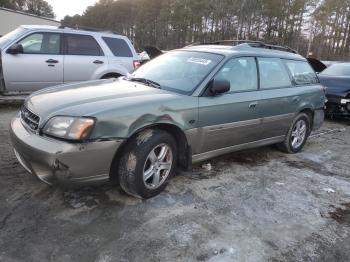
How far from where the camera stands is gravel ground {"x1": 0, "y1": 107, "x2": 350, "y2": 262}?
2.84 metres

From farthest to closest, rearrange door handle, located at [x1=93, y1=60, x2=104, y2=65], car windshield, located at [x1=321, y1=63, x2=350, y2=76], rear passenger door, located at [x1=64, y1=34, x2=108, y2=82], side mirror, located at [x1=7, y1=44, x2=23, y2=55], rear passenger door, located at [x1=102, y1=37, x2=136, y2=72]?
1. car windshield, located at [x1=321, y1=63, x2=350, y2=76]
2. rear passenger door, located at [x1=102, y1=37, x2=136, y2=72]
3. door handle, located at [x1=93, y1=60, x2=104, y2=65]
4. rear passenger door, located at [x1=64, y1=34, x2=108, y2=82]
5. side mirror, located at [x1=7, y1=44, x2=23, y2=55]

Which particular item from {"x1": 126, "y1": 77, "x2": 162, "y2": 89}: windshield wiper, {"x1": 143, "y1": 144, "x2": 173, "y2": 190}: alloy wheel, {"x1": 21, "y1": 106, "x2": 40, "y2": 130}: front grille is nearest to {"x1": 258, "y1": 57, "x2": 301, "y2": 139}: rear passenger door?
{"x1": 126, "y1": 77, "x2": 162, "y2": 89}: windshield wiper

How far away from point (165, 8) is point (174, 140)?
52753mm

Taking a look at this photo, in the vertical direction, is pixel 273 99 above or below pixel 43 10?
below

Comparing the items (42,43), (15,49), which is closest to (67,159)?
(15,49)

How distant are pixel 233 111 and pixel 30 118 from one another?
7.43 feet

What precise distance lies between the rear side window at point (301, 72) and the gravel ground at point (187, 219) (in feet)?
5.36

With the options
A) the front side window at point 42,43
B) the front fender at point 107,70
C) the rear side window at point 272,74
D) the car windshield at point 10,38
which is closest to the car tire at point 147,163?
the rear side window at point 272,74

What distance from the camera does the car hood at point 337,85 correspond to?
28.9ft

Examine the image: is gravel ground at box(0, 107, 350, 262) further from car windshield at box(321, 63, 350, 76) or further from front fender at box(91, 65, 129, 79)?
car windshield at box(321, 63, 350, 76)

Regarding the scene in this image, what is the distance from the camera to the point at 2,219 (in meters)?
3.11

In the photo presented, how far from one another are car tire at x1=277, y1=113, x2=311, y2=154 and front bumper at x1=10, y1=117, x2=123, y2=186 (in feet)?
10.6

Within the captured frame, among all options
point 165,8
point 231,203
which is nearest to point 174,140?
point 231,203

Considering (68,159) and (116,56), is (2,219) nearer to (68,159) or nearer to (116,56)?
(68,159)
